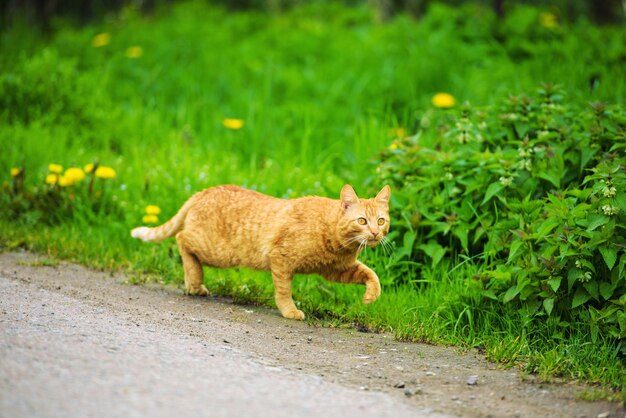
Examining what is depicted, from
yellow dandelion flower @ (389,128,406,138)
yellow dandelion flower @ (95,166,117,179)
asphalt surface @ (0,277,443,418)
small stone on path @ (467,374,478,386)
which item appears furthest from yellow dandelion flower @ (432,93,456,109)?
asphalt surface @ (0,277,443,418)

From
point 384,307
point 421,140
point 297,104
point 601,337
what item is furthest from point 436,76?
point 601,337

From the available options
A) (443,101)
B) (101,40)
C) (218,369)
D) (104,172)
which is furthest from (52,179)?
(101,40)

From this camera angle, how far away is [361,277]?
5.62 meters

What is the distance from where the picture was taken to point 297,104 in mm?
10047

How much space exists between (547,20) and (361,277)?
7.92m

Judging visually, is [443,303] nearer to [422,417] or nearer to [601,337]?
[601,337]

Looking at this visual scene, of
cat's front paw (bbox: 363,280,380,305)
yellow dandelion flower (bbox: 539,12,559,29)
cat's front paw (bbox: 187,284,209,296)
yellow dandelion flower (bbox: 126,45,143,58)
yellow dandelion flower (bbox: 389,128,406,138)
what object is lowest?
cat's front paw (bbox: 187,284,209,296)

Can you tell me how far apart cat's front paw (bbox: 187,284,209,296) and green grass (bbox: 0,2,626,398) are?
145 mm

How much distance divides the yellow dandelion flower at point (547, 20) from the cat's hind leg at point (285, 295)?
7.58 metres

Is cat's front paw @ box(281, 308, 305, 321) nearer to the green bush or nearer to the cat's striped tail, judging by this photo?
the green bush

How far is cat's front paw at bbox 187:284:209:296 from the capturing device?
6.02 metres

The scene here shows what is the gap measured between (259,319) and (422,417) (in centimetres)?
203

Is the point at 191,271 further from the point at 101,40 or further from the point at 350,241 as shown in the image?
the point at 101,40

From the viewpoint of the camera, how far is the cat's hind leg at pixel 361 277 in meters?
5.48
